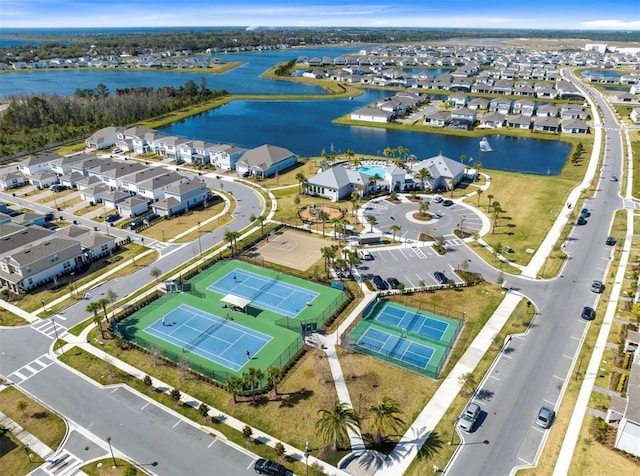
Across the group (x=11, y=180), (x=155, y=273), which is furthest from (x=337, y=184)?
(x=11, y=180)

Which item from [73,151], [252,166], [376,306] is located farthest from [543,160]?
[73,151]

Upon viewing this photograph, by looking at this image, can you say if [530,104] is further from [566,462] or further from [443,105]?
[566,462]

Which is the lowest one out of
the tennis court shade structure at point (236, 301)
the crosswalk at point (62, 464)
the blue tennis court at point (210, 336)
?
the crosswalk at point (62, 464)

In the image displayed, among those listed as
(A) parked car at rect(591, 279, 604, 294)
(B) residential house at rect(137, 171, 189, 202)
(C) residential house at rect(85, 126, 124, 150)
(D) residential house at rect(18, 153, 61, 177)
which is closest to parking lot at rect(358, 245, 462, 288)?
(A) parked car at rect(591, 279, 604, 294)

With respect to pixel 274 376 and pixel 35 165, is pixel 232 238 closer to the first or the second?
pixel 274 376

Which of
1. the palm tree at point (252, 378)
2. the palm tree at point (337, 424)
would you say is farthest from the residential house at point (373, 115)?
the palm tree at point (337, 424)

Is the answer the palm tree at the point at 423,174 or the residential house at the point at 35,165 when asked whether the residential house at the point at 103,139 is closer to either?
the residential house at the point at 35,165
